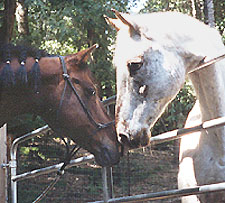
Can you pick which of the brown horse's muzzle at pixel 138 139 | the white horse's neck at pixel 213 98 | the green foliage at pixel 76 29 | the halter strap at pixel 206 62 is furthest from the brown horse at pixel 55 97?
the green foliage at pixel 76 29

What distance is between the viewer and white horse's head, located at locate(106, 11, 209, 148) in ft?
7.22

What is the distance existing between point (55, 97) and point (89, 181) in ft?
12.6

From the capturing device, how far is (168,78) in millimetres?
2203

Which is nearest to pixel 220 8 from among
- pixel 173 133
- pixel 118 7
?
pixel 118 7

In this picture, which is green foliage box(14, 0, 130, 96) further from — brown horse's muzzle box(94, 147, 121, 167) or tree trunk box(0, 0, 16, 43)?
brown horse's muzzle box(94, 147, 121, 167)

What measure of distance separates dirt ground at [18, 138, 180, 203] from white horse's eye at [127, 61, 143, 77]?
3787 millimetres

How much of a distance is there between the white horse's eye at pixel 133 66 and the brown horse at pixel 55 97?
856 mm

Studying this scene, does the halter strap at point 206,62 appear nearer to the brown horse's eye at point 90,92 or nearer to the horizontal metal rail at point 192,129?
the horizontal metal rail at point 192,129

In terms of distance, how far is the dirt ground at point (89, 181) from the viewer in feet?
21.2

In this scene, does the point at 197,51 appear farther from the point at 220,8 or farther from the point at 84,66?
the point at 220,8

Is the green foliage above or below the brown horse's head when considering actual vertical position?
above

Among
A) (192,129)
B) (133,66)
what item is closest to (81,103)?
(133,66)

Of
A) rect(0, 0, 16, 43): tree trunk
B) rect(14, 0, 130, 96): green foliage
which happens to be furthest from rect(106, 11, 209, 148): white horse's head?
rect(0, 0, 16, 43): tree trunk

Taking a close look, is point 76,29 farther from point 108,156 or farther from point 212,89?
point 212,89
